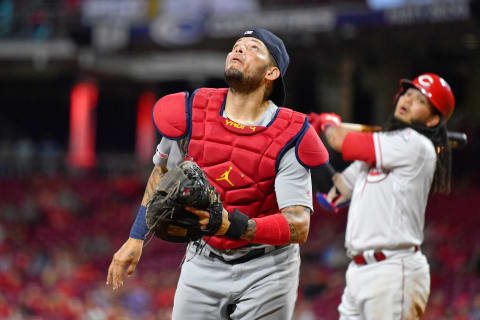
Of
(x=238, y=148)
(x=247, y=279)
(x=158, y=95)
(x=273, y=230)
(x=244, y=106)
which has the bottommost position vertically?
(x=158, y=95)

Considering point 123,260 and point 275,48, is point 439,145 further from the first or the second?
point 123,260

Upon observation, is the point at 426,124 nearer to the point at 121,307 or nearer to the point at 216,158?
the point at 216,158

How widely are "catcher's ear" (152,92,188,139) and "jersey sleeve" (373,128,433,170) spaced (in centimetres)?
104

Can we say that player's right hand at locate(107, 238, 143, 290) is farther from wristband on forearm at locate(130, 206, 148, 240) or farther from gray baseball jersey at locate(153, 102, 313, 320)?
gray baseball jersey at locate(153, 102, 313, 320)

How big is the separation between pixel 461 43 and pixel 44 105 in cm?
1298

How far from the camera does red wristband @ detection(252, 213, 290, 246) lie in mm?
2287

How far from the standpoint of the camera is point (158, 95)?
18.5 m

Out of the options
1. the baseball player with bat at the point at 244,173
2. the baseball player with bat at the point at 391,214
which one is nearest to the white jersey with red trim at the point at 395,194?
the baseball player with bat at the point at 391,214

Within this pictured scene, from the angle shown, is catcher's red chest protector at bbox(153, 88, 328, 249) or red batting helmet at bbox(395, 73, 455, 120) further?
red batting helmet at bbox(395, 73, 455, 120)

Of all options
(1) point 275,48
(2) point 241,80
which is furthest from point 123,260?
(1) point 275,48

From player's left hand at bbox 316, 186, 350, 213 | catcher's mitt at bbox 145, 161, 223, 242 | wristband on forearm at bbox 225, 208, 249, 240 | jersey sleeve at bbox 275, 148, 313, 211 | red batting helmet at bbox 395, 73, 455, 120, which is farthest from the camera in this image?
player's left hand at bbox 316, 186, 350, 213

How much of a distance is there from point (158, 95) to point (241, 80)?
16.2 meters

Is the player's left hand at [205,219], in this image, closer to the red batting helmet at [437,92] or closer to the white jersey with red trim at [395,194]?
the white jersey with red trim at [395,194]

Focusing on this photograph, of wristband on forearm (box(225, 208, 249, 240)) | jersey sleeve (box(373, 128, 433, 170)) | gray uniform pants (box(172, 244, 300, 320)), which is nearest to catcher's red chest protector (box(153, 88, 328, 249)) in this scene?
gray uniform pants (box(172, 244, 300, 320))
